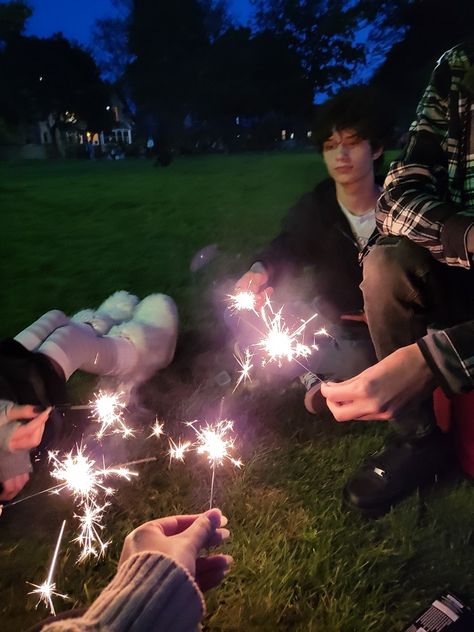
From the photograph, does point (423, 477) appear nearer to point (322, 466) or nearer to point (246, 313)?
point (322, 466)

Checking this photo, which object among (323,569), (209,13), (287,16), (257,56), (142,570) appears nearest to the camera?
(142,570)

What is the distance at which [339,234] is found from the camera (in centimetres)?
307

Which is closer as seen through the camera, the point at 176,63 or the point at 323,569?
the point at 323,569

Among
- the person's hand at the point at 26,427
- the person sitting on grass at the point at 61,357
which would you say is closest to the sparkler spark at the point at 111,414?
the person sitting on grass at the point at 61,357

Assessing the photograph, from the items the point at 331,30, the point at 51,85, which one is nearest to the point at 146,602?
the point at 331,30

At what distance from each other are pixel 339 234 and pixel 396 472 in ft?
4.42

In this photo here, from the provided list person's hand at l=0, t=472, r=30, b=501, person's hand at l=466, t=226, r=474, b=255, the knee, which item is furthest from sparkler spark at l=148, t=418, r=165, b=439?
person's hand at l=466, t=226, r=474, b=255

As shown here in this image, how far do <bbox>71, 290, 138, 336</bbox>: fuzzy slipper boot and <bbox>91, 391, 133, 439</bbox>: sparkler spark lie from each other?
18.6 inches

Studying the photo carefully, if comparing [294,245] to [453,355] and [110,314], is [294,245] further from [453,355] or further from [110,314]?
[453,355]

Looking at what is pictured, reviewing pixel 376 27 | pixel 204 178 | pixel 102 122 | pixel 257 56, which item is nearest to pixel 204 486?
pixel 204 178

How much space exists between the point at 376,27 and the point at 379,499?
12.7m

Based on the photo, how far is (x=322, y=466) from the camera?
2.50 m

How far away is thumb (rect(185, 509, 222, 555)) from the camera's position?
1437mm

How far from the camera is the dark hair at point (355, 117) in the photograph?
2.89 m
